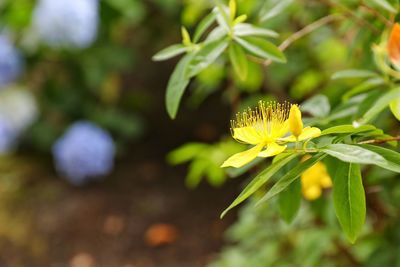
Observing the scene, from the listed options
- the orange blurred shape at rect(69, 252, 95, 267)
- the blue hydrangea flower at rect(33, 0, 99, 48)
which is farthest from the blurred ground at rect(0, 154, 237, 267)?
the blue hydrangea flower at rect(33, 0, 99, 48)

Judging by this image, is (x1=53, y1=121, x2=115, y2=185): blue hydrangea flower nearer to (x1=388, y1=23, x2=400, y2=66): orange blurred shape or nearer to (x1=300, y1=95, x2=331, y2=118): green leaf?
(x1=300, y1=95, x2=331, y2=118): green leaf

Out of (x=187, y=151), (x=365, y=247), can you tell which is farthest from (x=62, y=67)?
(x=365, y=247)

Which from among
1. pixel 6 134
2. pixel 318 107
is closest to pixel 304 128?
pixel 318 107

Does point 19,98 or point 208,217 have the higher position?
point 19,98

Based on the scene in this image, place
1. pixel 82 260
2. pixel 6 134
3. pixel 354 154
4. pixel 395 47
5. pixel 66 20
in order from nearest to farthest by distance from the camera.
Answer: pixel 354 154 < pixel 395 47 < pixel 66 20 < pixel 82 260 < pixel 6 134

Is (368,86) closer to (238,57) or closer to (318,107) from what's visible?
(318,107)

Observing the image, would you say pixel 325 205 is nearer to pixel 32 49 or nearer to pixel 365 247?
pixel 365 247
